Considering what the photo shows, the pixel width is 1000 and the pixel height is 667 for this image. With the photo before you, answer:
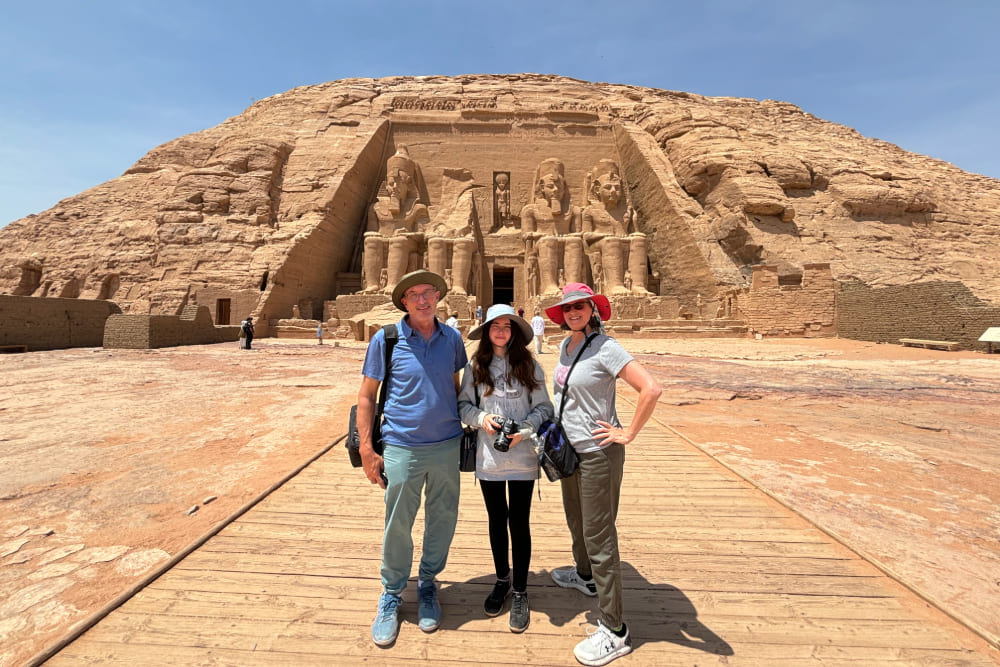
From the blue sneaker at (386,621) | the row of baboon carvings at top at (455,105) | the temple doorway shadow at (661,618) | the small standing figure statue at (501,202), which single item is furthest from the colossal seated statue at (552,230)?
the blue sneaker at (386,621)

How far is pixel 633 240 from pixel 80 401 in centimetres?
1943

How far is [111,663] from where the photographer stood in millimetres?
1582

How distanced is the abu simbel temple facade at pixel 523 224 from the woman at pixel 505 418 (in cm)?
1403

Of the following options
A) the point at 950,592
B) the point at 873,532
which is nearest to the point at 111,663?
the point at 950,592

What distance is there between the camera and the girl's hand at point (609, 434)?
5.70 feet

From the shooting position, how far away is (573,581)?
2088 millimetres

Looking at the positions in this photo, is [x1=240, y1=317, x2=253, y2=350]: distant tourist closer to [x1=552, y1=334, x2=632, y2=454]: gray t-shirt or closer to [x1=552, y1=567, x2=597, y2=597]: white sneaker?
[x1=552, y1=567, x2=597, y2=597]: white sneaker

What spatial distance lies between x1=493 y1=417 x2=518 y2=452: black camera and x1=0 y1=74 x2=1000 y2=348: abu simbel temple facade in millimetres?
14186

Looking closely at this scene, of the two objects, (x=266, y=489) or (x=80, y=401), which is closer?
(x=266, y=489)

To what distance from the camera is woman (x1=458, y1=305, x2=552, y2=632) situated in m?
1.89

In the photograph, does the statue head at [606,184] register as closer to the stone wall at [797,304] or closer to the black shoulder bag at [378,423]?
the stone wall at [797,304]

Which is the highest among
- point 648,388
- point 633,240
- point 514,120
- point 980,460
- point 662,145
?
point 514,120

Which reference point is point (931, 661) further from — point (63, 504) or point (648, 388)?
point (63, 504)

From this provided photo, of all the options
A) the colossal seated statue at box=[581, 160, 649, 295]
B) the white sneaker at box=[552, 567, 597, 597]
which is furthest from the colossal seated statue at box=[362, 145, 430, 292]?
the white sneaker at box=[552, 567, 597, 597]
